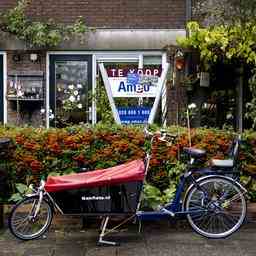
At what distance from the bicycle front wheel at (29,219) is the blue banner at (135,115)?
7.93 feet

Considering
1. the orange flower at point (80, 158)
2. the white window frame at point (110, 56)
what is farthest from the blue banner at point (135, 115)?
the white window frame at point (110, 56)

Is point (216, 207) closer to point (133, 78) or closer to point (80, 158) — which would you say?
point (80, 158)

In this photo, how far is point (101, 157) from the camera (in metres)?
8.23

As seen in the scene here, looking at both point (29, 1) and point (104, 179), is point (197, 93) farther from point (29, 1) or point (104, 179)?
point (104, 179)

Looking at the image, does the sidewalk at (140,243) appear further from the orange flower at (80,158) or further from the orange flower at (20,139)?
the orange flower at (20,139)

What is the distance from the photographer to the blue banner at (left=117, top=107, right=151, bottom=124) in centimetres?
925

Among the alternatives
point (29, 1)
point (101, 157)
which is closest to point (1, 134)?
point (101, 157)

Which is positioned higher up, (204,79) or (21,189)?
(204,79)

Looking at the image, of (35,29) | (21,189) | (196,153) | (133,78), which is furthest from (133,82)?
(35,29)

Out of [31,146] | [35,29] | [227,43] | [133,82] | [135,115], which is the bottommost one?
[31,146]

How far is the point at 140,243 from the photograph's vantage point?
23.6 feet

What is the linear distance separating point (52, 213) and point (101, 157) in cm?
124

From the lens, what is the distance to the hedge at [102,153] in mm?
8234

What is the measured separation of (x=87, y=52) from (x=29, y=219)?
234 inches
